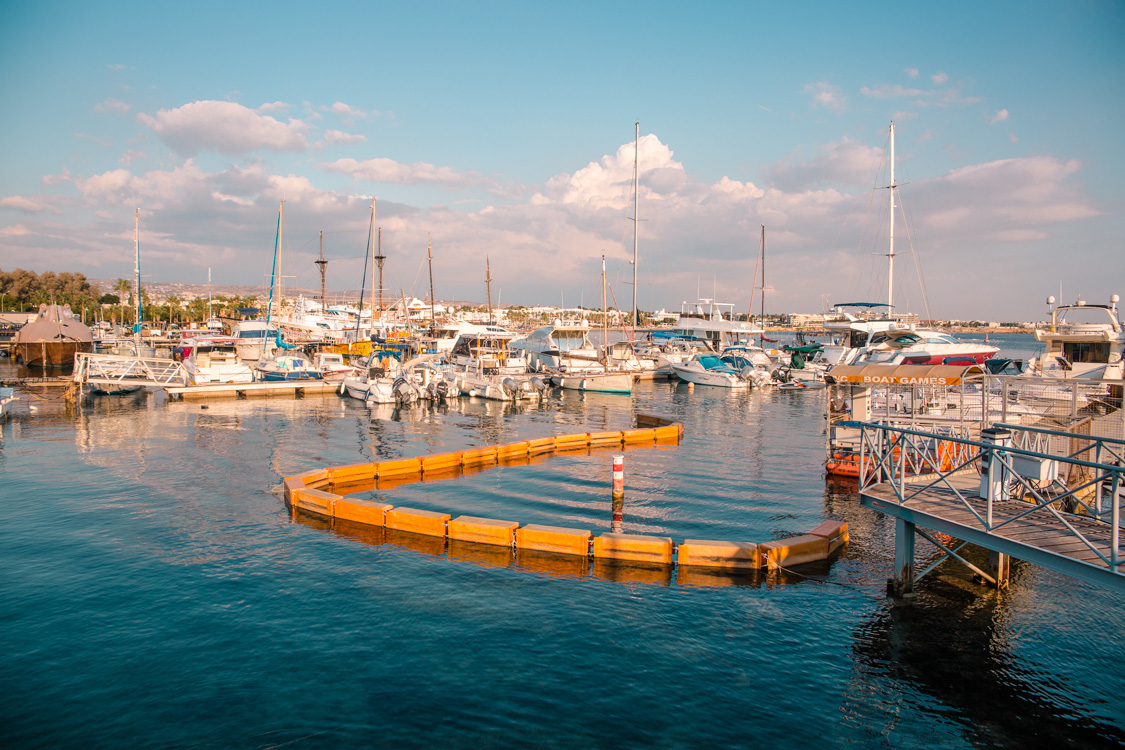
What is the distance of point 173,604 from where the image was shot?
11320 mm

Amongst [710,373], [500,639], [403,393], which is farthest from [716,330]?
[500,639]

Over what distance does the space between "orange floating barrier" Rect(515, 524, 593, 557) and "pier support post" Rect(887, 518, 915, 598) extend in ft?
20.5

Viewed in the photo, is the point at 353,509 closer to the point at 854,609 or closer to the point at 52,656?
the point at 52,656

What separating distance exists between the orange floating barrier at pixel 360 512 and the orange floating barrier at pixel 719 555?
7.52m

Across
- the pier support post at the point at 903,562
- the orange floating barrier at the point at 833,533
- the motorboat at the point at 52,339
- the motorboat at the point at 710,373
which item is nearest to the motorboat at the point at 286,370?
the motorboat at the point at 52,339

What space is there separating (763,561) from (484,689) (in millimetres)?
7073

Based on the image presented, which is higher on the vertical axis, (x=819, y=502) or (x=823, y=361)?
(x=823, y=361)

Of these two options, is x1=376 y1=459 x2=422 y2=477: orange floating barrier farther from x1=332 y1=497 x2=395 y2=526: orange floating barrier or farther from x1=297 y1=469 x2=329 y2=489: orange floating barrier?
x1=332 y1=497 x2=395 y2=526: orange floating barrier

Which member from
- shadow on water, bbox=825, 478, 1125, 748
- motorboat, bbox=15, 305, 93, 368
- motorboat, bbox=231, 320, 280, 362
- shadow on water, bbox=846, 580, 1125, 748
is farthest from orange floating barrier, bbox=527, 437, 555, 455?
motorboat, bbox=15, 305, 93, 368

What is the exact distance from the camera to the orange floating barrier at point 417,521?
1496 cm

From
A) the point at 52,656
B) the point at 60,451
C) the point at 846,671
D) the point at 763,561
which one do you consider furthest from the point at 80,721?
the point at 60,451

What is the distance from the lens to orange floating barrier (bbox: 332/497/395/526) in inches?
617

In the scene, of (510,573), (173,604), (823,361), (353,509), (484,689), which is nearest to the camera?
(484,689)

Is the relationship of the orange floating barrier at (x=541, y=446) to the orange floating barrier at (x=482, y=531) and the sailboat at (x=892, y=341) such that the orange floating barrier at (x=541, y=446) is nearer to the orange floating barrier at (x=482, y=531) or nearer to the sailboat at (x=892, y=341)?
the orange floating barrier at (x=482, y=531)
